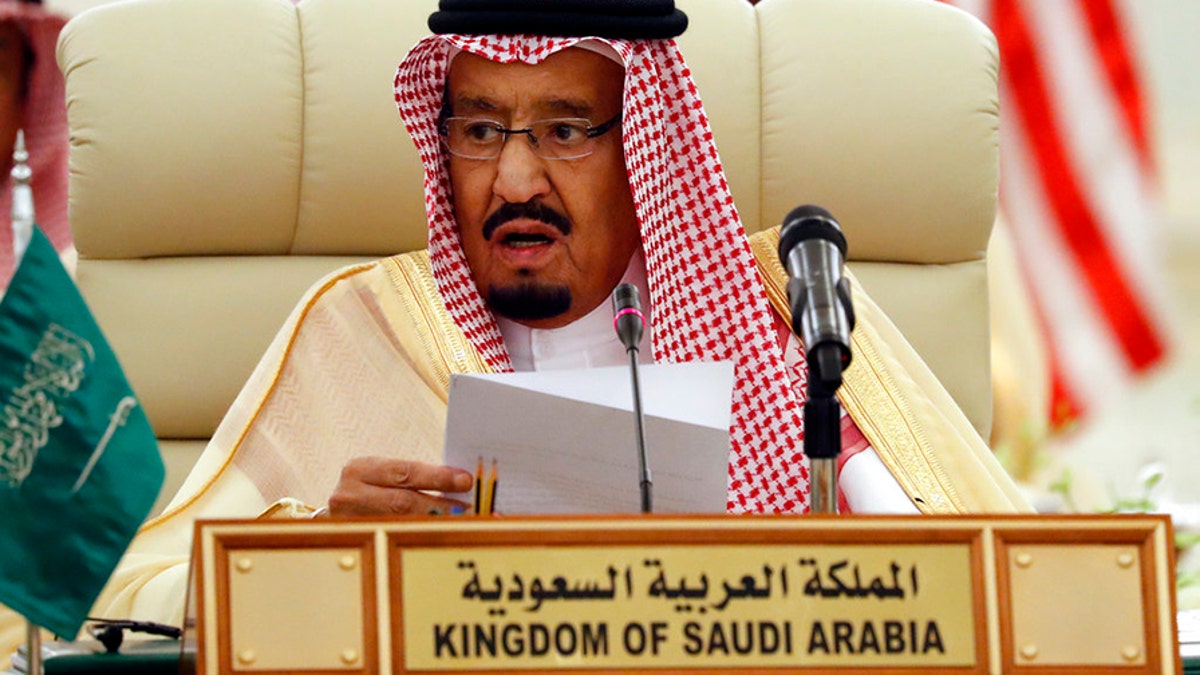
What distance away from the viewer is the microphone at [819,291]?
1.35 m

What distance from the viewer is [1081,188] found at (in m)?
4.47

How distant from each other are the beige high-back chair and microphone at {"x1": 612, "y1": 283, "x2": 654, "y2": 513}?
48.3 inches

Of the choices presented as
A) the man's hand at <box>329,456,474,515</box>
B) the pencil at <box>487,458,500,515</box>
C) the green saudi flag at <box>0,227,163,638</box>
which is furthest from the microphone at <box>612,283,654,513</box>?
the green saudi flag at <box>0,227,163,638</box>

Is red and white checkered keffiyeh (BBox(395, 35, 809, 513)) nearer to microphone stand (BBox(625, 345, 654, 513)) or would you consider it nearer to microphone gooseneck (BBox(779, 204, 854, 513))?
microphone stand (BBox(625, 345, 654, 513))

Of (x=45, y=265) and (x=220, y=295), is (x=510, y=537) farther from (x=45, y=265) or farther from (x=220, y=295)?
(x=220, y=295)

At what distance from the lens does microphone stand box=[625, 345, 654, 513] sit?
1.54 meters

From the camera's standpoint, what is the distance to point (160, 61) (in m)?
2.81

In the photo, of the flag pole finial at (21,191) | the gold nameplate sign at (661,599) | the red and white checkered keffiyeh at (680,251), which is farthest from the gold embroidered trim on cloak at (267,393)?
the gold nameplate sign at (661,599)

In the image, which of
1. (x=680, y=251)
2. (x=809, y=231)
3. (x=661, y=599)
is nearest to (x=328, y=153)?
(x=680, y=251)

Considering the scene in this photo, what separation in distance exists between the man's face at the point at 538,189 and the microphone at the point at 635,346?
29.7 inches

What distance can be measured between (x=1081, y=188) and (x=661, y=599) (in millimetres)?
3646

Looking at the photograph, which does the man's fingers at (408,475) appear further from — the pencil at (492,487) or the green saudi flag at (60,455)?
the green saudi flag at (60,455)

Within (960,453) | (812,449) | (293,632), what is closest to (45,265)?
(293,632)

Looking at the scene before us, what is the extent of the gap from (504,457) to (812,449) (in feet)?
1.31
